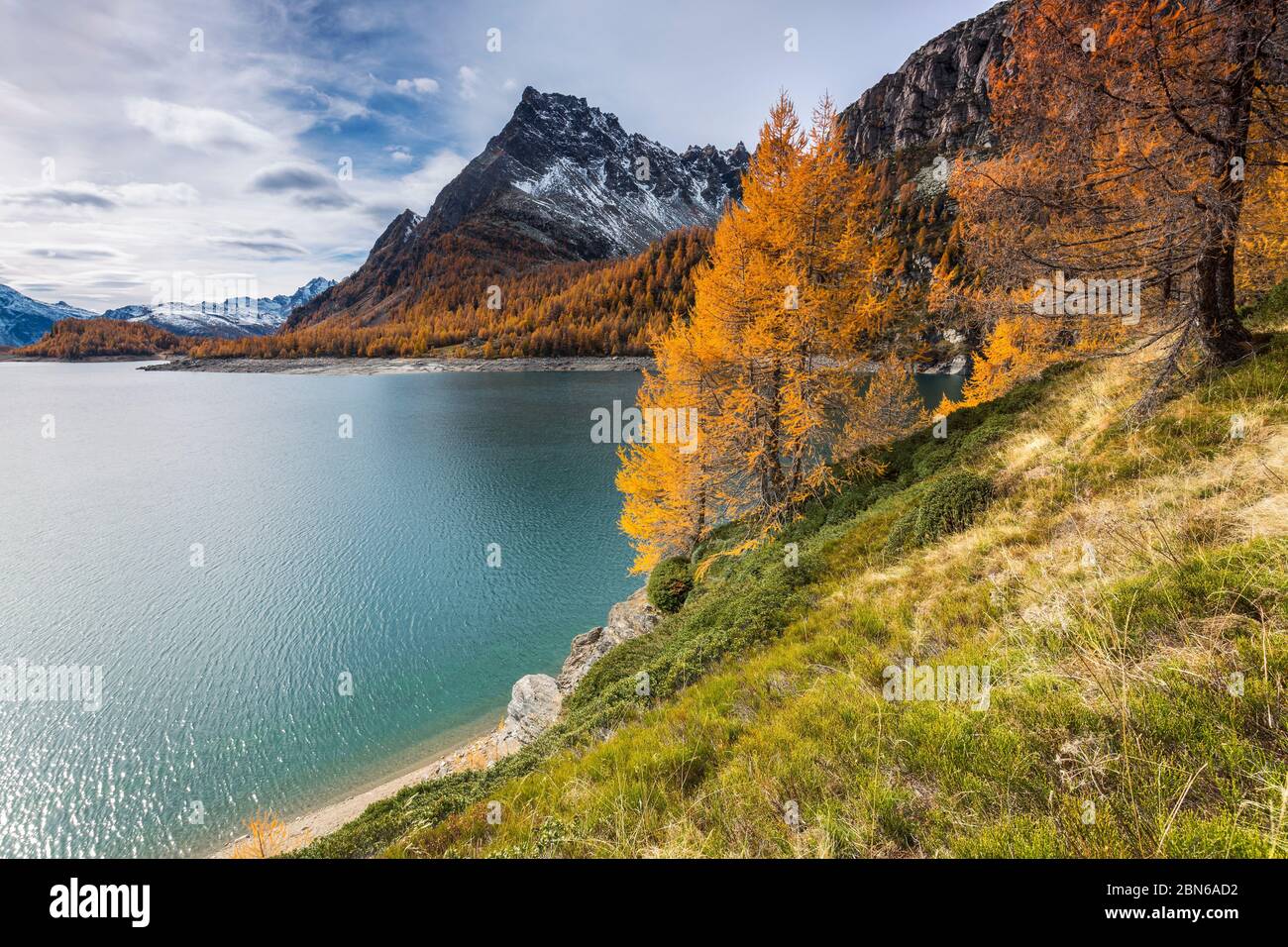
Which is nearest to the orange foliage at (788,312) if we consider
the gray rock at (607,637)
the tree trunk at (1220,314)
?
the gray rock at (607,637)

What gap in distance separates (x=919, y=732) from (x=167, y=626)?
1111 inches

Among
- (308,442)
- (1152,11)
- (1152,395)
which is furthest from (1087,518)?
(308,442)

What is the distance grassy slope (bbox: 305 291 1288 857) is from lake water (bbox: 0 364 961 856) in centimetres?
1018

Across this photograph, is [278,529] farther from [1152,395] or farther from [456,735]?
[1152,395]

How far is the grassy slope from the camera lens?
2729 mm

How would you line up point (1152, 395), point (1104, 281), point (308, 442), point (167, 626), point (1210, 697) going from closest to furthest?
1. point (1210, 697)
2. point (1152, 395)
3. point (1104, 281)
4. point (167, 626)
5. point (308, 442)

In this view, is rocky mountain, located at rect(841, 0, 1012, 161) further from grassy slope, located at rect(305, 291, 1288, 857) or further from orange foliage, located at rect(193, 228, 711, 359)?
grassy slope, located at rect(305, 291, 1288, 857)

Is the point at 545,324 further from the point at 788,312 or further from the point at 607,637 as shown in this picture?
the point at 788,312

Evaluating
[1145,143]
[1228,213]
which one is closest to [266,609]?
[1145,143]

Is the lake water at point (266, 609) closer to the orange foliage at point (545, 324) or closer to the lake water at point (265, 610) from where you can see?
the lake water at point (265, 610)

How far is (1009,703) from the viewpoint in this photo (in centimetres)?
375

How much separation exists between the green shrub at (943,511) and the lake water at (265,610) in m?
14.2

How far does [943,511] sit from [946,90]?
25401 cm

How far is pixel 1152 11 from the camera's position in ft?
21.8
